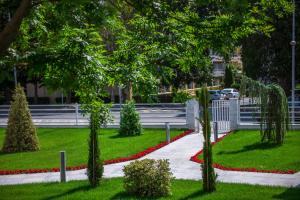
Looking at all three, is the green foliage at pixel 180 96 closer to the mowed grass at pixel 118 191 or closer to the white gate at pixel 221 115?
the mowed grass at pixel 118 191

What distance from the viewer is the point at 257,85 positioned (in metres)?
17.5

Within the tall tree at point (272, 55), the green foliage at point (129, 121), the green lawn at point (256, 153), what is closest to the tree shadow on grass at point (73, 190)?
the green lawn at point (256, 153)

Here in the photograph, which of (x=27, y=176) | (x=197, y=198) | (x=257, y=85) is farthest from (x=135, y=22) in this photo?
(x=257, y=85)

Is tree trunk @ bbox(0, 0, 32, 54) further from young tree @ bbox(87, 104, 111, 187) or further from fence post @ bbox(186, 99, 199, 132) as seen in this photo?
fence post @ bbox(186, 99, 199, 132)

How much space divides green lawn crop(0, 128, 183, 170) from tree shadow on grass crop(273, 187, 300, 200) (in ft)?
23.6

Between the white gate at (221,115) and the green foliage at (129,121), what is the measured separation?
3870 millimetres

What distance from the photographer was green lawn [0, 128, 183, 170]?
51.3ft

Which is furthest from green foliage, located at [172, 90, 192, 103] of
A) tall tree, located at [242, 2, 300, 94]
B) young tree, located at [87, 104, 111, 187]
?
tall tree, located at [242, 2, 300, 94]

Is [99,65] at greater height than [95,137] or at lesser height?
greater

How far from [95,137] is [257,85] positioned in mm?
8646

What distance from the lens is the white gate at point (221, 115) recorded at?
22250mm

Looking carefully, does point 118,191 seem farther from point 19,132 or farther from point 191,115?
point 191,115

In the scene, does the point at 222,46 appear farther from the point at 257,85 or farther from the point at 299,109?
the point at 299,109

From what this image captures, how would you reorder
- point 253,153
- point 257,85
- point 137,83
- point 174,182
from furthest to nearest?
point 257,85 < point 253,153 < point 174,182 < point 137,83
